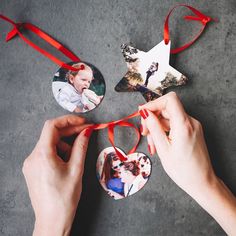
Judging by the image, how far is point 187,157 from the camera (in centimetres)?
104

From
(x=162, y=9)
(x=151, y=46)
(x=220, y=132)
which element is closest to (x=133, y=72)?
(x=151, y=46)

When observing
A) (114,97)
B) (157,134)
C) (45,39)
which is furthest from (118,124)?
(45,39)

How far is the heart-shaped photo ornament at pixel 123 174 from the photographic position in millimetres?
1198

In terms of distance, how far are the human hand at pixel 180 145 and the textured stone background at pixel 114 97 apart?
139 millimetres

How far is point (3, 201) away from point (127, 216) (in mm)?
447

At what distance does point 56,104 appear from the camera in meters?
1.25

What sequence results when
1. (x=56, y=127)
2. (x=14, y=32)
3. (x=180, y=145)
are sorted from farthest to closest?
(x=14, y=32), (x=56, y=127), (x=180, y=145)

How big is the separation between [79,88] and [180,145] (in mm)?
409

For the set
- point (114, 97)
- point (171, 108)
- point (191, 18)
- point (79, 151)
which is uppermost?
point (191, 18)

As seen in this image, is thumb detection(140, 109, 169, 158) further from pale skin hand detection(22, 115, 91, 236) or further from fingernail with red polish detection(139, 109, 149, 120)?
pale skin hand detection(22, 115, 91, 236)

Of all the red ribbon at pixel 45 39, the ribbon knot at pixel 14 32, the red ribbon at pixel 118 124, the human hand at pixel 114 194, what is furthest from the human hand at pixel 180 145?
the ribbon knot at pixel 14 32

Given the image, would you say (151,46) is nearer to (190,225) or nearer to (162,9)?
(162,9)

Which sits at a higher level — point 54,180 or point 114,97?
point 114,97

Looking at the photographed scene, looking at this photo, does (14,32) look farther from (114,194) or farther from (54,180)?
(114,194)
